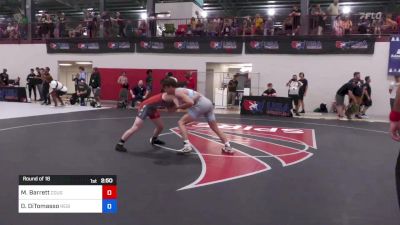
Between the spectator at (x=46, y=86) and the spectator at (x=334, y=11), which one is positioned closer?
the spectator at (x=334, y=11)

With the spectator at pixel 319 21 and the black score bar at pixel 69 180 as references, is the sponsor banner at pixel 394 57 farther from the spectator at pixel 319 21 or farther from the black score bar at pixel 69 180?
the black score bar at pixel 69 180

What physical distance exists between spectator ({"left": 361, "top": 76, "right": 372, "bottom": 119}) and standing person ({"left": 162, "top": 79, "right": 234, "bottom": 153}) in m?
9.80

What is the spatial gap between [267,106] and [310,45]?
4.26m

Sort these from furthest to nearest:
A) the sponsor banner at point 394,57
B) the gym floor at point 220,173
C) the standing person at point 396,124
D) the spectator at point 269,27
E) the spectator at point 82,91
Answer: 1. the spectator at point 269,27
2. the spectator at point 82,91
3. the sponsor banner at point 394,57
4. the gym floor at point 220,173
5. the standing person at point 396,124

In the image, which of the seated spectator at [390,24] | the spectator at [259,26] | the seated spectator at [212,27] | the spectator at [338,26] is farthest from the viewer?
the seated spectator at [212,27]

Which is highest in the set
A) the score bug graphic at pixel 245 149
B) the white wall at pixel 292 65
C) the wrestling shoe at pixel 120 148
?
the white wall at pixel 292 65

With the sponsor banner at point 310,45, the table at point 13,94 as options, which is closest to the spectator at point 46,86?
the table at point 13,94

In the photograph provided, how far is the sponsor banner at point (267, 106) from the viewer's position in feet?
47.5

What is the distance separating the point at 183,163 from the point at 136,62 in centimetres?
1480

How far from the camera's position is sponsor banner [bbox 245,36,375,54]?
53.6ft

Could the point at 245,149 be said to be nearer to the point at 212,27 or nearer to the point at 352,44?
the point at 352,44

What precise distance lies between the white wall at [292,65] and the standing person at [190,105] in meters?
11.5

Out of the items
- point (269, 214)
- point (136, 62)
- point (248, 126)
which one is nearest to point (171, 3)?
point (136, 62)

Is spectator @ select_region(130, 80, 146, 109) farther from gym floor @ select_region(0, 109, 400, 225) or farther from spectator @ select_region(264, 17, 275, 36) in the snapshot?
gym floor @ select_region(0, 109, 400, 225)
